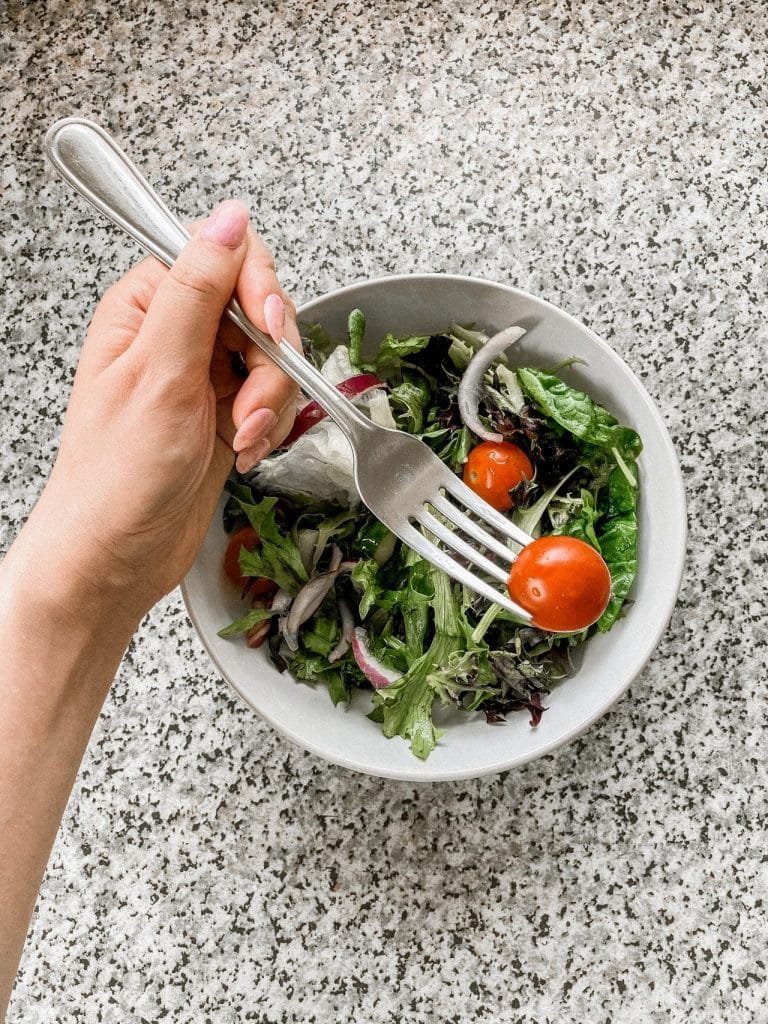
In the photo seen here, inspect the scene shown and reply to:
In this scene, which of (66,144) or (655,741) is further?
(655,741)

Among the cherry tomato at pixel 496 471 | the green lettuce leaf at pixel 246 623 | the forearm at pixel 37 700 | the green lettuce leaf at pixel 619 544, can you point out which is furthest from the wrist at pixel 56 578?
the green lettuce leaf at pixel 619 544

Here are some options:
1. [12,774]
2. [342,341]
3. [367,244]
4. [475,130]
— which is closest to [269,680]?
[12,774]

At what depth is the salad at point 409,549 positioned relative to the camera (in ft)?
3.05

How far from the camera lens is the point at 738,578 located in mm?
1040

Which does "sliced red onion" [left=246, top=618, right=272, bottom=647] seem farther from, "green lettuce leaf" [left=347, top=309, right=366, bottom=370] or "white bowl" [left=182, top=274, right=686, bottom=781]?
"green lettuce leaf" [left=347, top=309, right=366, bottom=370]

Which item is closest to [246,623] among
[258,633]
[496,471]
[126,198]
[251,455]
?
[258,633]

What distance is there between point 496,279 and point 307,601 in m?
0.42

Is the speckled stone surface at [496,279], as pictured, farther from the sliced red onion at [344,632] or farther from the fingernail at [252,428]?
the fingernail at [252,428]

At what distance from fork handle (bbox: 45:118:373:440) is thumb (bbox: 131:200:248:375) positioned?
0.10 ft

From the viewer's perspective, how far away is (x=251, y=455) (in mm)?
855

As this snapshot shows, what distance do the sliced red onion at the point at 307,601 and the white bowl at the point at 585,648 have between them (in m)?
0.04

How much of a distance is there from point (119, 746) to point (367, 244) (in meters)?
0.62

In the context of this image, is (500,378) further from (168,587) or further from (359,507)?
(168,587)

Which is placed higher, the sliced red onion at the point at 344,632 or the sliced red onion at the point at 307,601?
the sliced red onion at the point at 307,601
